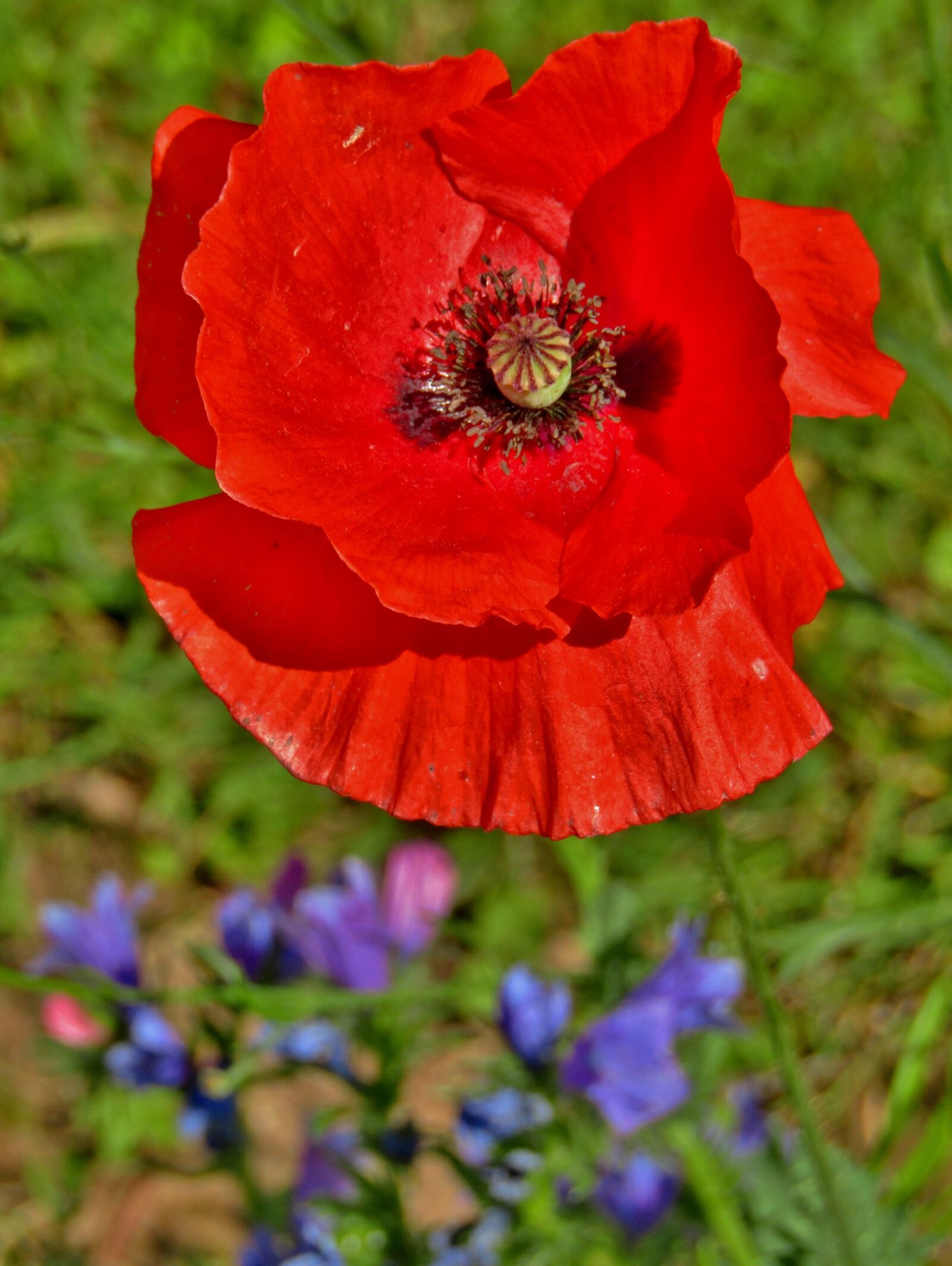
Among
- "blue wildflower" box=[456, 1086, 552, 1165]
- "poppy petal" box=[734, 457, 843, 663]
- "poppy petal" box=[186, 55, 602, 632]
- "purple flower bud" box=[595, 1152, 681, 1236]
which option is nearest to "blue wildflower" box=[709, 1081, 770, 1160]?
"purple flower bud" box=[595, 1152, 681, 1236]

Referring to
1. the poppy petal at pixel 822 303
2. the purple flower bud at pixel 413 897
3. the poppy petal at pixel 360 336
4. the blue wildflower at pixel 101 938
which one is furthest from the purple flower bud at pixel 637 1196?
the poppy petal at pixel 822 303

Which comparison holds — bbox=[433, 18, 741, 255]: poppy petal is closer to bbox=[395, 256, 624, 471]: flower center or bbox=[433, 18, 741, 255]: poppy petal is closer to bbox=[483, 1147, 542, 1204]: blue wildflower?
bbox=[395, 256, 624, 471]: flower center

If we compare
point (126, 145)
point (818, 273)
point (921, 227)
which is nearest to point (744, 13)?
point (921, 227)

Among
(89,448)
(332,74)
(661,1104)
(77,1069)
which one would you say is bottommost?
(77,1069)

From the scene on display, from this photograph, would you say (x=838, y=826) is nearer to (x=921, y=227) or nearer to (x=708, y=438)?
(x=921, y=227)

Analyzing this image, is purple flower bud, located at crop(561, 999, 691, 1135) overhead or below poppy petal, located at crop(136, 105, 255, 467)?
below

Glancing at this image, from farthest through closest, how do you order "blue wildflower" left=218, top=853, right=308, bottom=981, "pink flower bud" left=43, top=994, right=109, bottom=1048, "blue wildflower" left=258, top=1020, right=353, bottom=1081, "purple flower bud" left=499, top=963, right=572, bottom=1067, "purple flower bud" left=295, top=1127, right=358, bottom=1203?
"pink flower bud" left=43, top=994, right=109, bottom=1048 → "purple flower bud" left=295, top=1127, right=358, bottom=1203 → "blue wildflower" left=218, top=853, right=308, bottom=981 → "blue wildflower" left=258, top=1020, right=353, bottom=1081 → "purple flower bud" left=499, top=963, right=572, bottom=1067

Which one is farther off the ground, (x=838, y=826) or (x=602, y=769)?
(x=602, y=769)

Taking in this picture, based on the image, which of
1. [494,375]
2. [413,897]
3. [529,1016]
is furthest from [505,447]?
[413,897]

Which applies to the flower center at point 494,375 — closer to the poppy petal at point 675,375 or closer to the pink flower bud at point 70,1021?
the poppy petal at point 675,375
